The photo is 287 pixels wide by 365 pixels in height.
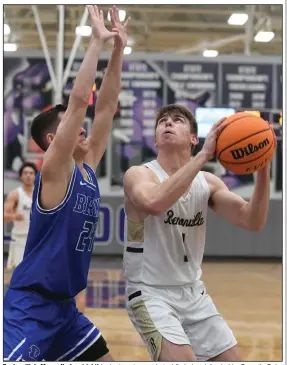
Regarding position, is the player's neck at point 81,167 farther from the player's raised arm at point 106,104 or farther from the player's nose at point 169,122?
the player's nose at point 169,122

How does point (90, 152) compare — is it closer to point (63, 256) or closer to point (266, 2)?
point (63, 256)

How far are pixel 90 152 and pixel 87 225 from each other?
2.19ft

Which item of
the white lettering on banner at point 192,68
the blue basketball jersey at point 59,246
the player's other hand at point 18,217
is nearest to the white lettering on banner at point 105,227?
the white lettering on banner at point 192,68

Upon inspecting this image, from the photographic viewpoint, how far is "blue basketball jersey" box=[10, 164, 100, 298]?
2820 millimetres

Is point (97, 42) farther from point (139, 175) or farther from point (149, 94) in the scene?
point (149, 94)

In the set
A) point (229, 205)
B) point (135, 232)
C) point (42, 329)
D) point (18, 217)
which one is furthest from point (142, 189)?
point (18, 217)

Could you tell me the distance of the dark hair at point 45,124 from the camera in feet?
10.5

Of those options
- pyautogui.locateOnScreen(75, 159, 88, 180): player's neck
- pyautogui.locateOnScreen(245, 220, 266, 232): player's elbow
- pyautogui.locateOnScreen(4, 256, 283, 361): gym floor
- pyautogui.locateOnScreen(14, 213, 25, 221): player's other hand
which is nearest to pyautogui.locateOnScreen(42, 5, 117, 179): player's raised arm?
pyautogui.locateOnScreen(75, 159, 88, 180): player's neck

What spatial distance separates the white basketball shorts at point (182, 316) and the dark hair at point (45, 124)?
39.3 inches

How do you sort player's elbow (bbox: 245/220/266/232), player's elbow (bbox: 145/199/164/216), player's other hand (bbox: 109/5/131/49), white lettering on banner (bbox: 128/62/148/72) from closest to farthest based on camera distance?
player's elbow (bbox: 145/199/164/216), player's elbow (bbox: 245/220/266/232), player's other hand (bbox: 109/5/131/49), white lettering on banner (bbox: 128/62/148/72)

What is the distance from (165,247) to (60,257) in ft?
1.94

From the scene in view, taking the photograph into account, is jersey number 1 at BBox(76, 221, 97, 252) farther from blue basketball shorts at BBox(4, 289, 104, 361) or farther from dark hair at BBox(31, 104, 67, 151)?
dark hair at BBox(31, 104, 67, 151)

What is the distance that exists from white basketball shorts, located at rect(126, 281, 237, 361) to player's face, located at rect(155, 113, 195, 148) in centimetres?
82

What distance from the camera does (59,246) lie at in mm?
2838
